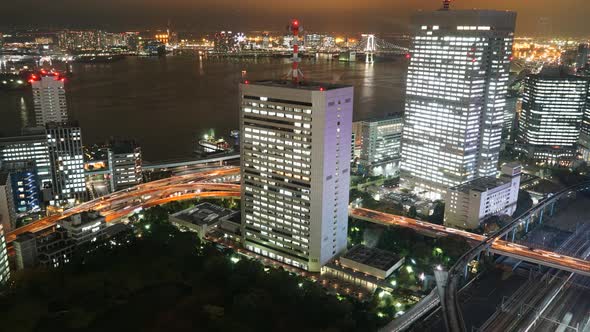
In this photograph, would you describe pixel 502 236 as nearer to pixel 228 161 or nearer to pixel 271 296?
pixel 271 296

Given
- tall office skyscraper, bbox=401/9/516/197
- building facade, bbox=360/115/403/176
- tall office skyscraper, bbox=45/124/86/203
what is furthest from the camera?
building facade, bbox=360/115/403/176

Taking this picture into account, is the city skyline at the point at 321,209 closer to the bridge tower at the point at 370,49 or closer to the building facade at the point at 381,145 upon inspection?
the building facade at the point at 381,145

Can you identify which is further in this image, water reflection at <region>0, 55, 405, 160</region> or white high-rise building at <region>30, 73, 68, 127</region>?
water reflection at <region>0, 55, 405, 160</region>

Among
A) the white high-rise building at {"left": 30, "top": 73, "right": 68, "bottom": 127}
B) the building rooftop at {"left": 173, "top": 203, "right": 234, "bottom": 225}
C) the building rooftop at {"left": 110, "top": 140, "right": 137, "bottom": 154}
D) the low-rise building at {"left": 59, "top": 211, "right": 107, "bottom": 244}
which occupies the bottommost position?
the building rooftop at {"left": 173, "top": 203, "right": 234, "bottom": 225}

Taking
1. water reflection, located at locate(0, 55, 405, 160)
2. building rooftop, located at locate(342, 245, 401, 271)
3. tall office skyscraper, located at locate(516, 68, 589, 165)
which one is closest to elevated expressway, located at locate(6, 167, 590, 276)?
building rooftop, located at locate(342, 245, 401, 271)

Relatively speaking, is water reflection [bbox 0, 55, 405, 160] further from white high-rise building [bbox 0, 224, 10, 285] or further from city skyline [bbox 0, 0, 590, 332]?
white high-rise building [bbox 0, 224, 10, 285]

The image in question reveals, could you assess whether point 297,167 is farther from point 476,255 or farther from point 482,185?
point 482,185

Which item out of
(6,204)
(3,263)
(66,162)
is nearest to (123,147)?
(66,162)
